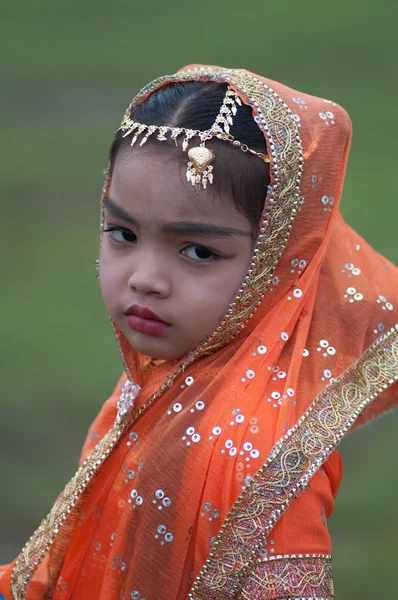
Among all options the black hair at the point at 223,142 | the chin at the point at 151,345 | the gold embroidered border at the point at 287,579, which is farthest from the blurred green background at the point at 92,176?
the black hair at the point at 223,142

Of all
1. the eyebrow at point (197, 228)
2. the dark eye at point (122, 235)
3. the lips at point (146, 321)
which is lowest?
the lips at point (146, 321)

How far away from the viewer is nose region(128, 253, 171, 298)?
2.14 metres

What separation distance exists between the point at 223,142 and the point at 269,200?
7.0 inches

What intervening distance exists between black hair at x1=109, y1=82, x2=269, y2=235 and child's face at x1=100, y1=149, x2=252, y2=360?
0.10 feet

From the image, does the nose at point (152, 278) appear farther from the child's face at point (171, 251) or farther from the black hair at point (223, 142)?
the black hair at point (223, 142)

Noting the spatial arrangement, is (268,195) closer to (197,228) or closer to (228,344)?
(197,228)

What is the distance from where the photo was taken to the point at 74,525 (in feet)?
8.03

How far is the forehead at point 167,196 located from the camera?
2129 mm

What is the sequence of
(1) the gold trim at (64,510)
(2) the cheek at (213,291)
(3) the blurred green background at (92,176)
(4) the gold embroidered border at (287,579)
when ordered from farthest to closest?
(3) the blurred green background at (92,176) < (1) the gold trim at (64,510) < (2) the cheek at (213,291) < (4) the gold embroidered border at (287,579)

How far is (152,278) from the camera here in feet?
7.03

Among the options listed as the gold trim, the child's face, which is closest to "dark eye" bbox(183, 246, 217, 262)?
the child's face

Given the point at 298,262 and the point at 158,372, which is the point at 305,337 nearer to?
the point at 298,262

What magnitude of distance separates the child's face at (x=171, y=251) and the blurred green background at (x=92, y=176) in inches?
71.3

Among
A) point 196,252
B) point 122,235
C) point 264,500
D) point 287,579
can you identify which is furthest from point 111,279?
point 287,579
